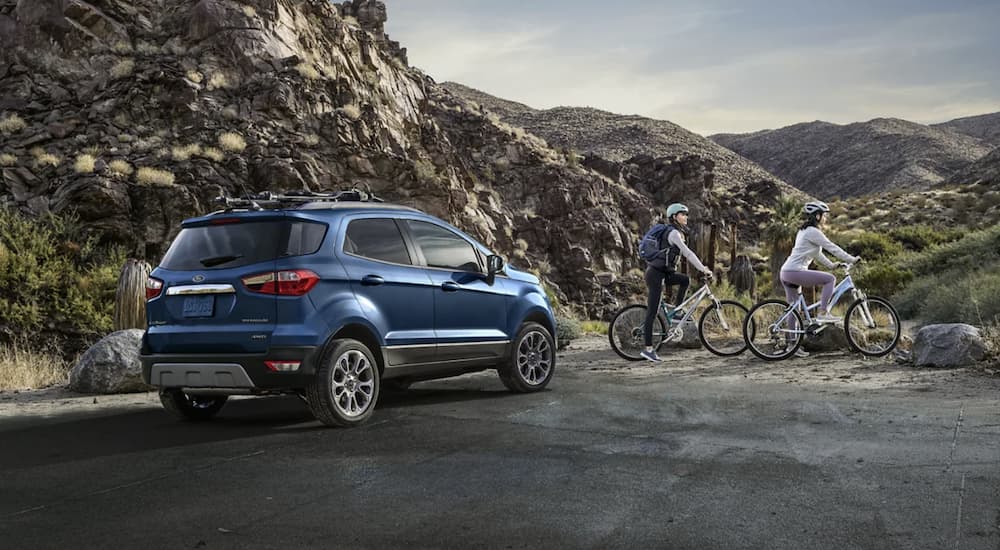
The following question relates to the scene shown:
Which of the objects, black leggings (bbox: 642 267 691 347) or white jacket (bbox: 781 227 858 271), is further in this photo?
black leggings (bbox: 642 267 691 347)

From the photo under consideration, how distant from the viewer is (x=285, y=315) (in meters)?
7.73

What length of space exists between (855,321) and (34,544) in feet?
38.1

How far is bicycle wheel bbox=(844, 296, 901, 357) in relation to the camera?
13141 millimetres

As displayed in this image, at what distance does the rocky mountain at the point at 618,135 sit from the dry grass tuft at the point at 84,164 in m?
53.6

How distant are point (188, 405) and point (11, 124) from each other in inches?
860

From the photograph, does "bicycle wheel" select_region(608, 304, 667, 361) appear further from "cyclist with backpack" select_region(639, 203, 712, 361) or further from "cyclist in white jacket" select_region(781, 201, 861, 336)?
"cyclist in white jacket" select_region(781, 201, 861, 336)

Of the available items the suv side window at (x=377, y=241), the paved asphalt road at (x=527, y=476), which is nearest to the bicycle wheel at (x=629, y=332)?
the paved asphalt road at (x=527, y=476)

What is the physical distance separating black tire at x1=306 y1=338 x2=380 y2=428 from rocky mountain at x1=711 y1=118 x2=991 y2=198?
258 feet

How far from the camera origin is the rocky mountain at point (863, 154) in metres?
86.8

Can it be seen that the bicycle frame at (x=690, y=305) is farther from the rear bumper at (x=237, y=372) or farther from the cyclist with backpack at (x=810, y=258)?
the rear bumper at (x=237, y=372)

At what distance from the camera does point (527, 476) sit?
6152 mm

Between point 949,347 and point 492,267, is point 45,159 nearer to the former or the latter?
point 492,267

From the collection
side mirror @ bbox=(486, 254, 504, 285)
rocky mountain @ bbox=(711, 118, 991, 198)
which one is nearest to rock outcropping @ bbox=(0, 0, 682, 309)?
side mirror @ bbox=(486, 254, 504, 285)

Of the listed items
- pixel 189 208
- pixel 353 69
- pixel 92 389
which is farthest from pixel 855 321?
pixel 353 69
